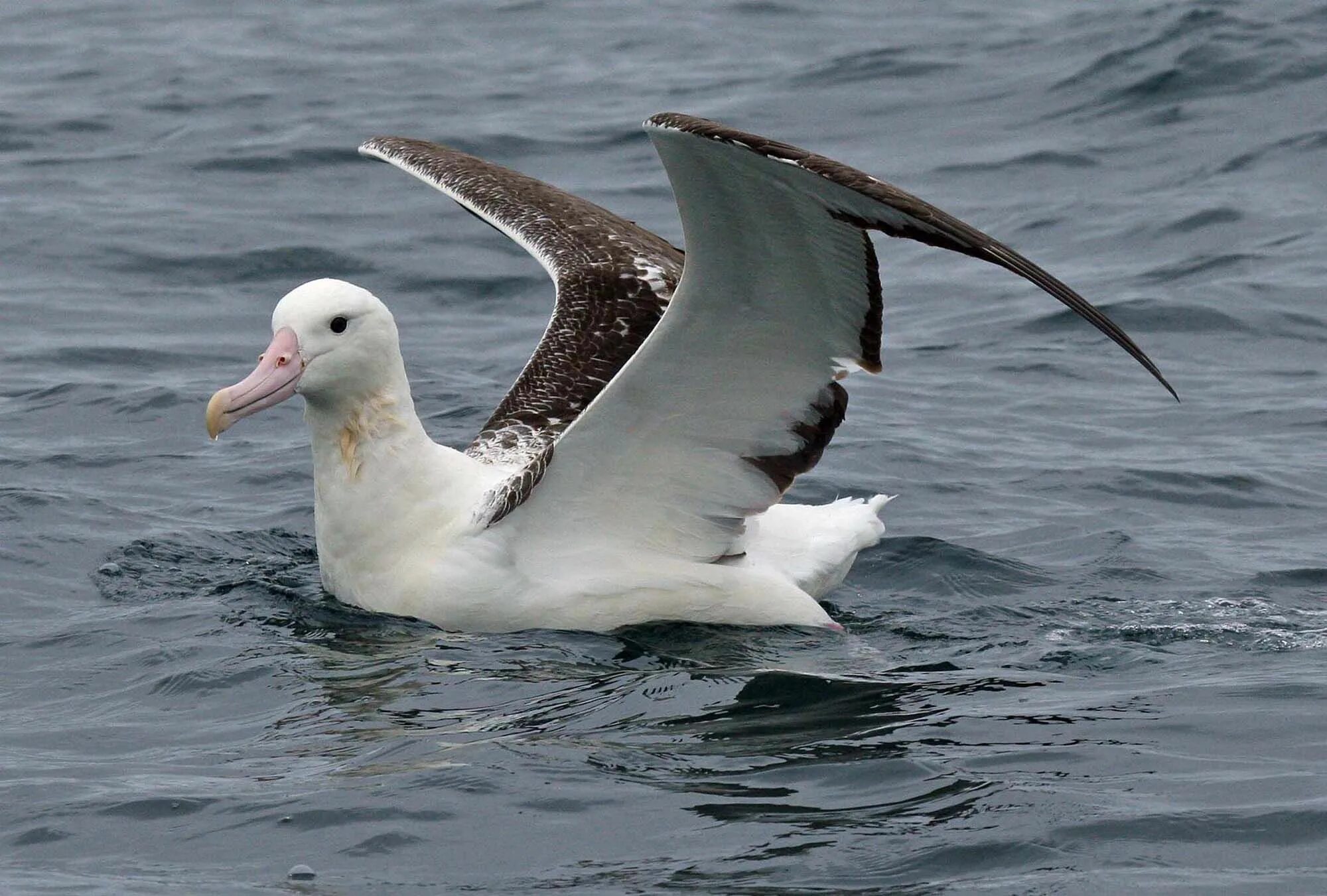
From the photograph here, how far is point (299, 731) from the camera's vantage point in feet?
25.4

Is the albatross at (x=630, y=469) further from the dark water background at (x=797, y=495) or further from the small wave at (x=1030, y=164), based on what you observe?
the small wave at (x=1030, y=164)

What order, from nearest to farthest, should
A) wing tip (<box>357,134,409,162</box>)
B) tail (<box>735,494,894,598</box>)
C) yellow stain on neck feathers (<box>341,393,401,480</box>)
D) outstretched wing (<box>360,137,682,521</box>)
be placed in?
1. yellow stain on neck feathers (<box>341,393,401,480</box>)
2. tail (<box>735,494,894,598</box>)
3. outstretched wing (<box>360,137,682,521</box>)
4. wing tip (<box>357,134,409,162</box>)

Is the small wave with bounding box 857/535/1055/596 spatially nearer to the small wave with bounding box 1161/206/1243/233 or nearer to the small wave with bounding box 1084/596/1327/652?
the small wave with bounding box 1084/596/1327/652

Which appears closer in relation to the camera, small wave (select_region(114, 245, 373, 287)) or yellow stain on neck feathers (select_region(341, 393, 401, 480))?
yellow stain on neck feathers (select_region(341, 393, 401, 480))

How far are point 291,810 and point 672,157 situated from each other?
2.63 m

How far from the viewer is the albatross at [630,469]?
26.8 feet

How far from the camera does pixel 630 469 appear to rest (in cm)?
892

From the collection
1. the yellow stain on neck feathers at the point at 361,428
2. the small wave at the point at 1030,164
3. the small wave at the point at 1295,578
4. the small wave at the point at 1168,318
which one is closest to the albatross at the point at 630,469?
the yellow stain on neck feathers at the point at 361,428

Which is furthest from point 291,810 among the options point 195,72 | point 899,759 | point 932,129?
point 195,72

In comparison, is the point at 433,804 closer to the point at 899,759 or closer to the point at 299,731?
the point at 299,731

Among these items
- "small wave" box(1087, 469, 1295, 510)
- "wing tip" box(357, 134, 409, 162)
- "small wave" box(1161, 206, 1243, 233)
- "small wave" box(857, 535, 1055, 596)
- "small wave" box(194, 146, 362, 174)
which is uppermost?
"wing tip" box(357, 134, 409, 162)

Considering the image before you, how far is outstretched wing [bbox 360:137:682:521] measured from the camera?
10383 millimetres

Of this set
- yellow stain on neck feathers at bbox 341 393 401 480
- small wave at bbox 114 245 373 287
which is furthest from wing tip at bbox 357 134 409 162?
yellow stain on neck feathers at bbox 341 393 401 480

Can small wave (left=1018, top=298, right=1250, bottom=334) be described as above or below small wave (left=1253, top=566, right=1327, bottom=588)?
above
